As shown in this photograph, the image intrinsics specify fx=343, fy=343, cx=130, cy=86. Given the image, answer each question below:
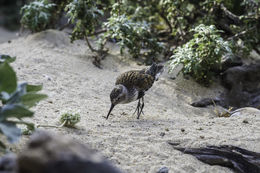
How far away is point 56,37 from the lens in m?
8.94

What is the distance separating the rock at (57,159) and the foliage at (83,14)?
6.08 meters

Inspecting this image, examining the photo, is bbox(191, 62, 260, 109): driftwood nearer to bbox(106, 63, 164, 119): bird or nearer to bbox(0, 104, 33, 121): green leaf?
bbox(106, 63, 164, 119): bird

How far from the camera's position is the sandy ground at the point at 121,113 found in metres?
3.89

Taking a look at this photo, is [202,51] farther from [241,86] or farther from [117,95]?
[117,95]

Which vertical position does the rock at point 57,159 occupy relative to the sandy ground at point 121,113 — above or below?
above

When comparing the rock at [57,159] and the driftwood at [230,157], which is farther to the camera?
the driftwood at [230,157]

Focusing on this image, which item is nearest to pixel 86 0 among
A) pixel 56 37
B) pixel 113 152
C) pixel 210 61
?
pixel 56 37

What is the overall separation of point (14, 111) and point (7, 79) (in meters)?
0.29

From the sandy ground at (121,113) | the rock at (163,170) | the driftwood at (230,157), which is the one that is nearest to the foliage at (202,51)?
the sandy ground at (121,113)

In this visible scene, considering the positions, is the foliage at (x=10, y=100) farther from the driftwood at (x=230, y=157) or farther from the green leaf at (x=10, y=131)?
the driftwood at (x=230, y=157)

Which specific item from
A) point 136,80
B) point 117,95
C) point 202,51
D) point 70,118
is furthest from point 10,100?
point 202,51

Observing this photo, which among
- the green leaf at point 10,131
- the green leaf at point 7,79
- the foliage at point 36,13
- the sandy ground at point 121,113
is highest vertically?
the green leaf at point 7,79

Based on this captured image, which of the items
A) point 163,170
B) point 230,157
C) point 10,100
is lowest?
point 230,157

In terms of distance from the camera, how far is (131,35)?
791 centimetres
